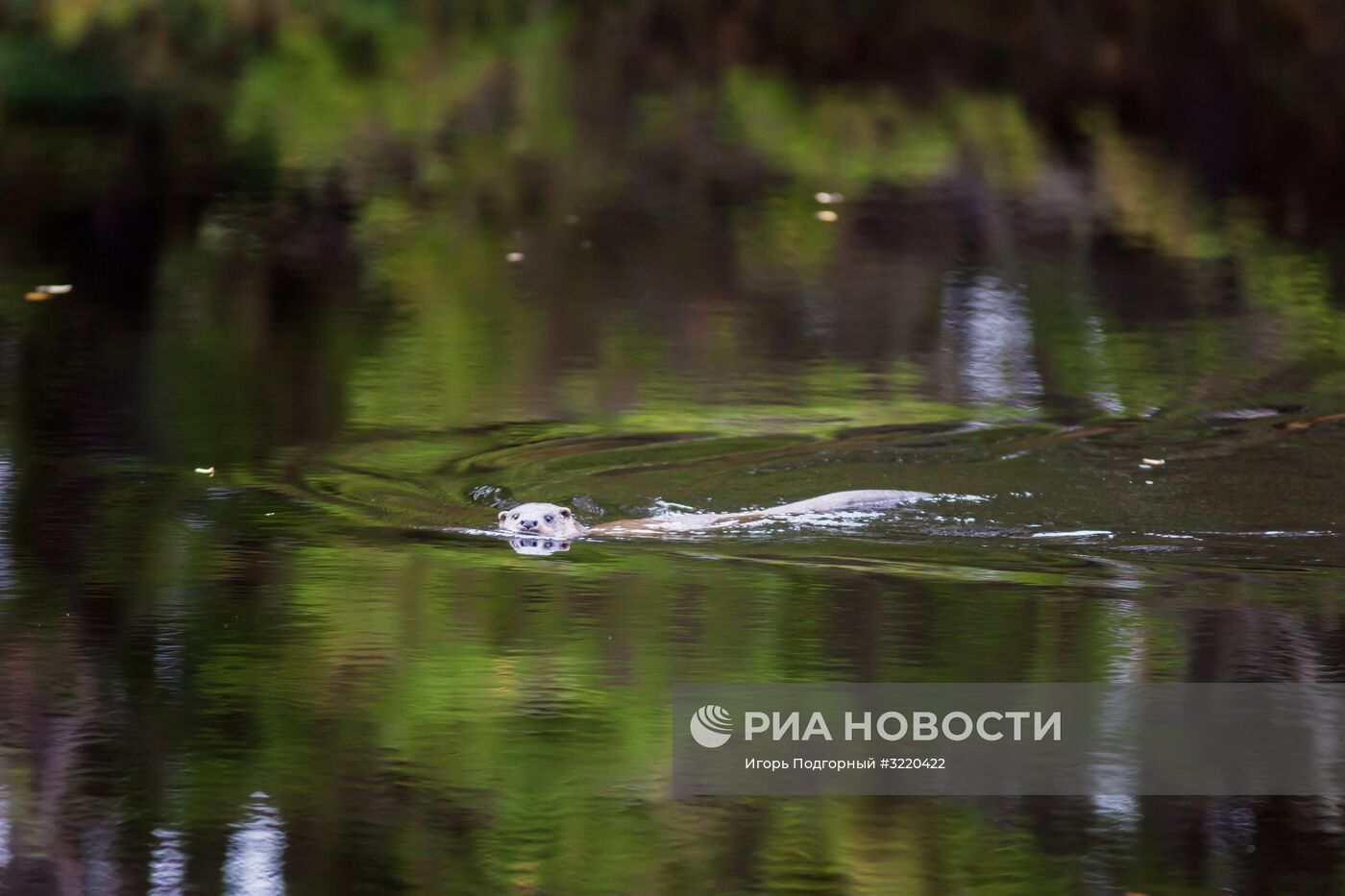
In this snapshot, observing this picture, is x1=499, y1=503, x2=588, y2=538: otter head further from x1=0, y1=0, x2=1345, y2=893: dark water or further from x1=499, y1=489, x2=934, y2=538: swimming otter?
x1=0, y1=0, x2=1345, y2=893: dark water

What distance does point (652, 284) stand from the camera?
46.7 ft

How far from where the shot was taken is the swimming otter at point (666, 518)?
8289 mm

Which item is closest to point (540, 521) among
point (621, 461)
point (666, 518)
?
point (666, 518)

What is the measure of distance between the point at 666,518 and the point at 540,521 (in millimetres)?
674

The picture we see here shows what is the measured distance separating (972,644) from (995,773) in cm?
101

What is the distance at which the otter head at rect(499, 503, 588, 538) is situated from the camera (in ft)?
27.2

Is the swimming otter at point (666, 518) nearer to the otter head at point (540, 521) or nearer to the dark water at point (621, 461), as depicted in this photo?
the otter head at point (540, 521)

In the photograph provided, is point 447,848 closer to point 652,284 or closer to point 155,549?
point 155,549

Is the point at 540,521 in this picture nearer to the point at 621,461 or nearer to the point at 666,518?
the point at 666,518

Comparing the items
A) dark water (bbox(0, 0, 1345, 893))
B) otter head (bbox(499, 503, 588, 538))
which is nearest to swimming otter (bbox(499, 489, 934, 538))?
otter head (bbox(499, 503, 588, 538))

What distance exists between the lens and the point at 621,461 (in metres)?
9.57

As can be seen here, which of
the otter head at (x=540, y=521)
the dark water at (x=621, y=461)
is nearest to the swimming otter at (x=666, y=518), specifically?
the otter head at (x=540, y=521)

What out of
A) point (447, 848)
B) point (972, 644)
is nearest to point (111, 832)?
point (447, 848)

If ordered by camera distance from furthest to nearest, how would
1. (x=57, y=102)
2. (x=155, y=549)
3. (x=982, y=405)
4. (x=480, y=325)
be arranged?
1. (x=57, y=102)
2. (x=480, y=325)
3. (x=982, y=405)
4. (x=155, y=549)
